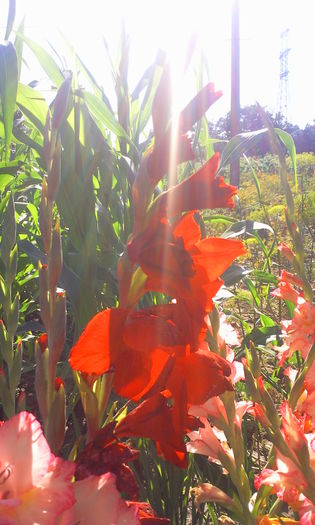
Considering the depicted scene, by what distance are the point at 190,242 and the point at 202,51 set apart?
0.85 meters

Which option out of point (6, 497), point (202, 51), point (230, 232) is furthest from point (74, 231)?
point (6, 497)

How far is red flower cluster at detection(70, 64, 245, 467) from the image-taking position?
0.25 m

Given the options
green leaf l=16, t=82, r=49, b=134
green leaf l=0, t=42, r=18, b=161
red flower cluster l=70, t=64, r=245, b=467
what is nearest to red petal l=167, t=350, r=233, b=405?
red flower cluster l=70, t=64, r=245, b=467

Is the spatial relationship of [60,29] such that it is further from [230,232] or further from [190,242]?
[190,242]

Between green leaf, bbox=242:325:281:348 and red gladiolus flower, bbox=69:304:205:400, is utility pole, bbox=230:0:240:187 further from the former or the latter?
red gladiolus flower, bbox=69:304:205:400

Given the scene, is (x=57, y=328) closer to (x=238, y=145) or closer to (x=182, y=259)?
(x=182, y=259)

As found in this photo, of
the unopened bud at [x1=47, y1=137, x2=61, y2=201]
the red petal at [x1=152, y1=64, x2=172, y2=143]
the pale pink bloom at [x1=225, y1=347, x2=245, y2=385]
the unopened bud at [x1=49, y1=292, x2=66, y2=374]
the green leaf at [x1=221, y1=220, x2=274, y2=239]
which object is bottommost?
the pale pink bloom at [x1=225, y1=347, x2=245, y2=385]

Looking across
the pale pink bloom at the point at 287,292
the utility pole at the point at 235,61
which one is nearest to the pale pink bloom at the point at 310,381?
the pale pink bloom at the point at 287,292

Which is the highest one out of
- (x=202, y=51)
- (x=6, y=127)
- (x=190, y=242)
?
(x=202, y=51)

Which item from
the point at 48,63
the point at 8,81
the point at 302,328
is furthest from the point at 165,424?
the point at 48,63

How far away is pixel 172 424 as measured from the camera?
0.27m

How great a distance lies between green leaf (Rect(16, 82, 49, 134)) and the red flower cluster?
71 centimetres

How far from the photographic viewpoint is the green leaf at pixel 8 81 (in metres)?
0.62

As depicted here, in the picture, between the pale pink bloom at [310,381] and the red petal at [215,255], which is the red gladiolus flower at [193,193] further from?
the pale pink bloom at [310,381]
